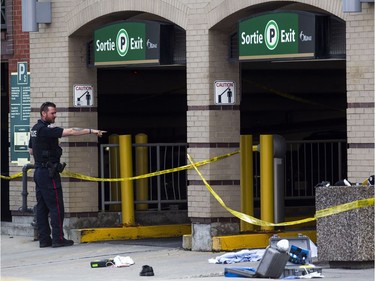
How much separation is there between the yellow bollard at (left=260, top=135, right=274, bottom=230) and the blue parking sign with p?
4.19 m

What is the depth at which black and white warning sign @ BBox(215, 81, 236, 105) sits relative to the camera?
55.9ft

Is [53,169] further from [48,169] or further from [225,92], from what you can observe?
[225,92]

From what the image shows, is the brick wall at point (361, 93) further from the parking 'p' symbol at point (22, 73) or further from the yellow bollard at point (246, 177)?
the parking 'p' symbol at point (22, 73)

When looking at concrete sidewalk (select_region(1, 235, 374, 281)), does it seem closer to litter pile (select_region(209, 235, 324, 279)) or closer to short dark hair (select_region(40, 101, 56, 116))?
litter pile (select_region(209, 235, 324, 279))

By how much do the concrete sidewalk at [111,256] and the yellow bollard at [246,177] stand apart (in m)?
1.03

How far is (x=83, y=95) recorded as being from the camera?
18.8 meters

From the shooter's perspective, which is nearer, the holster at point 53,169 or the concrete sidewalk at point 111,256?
the concrete sidewalk at point 111,256

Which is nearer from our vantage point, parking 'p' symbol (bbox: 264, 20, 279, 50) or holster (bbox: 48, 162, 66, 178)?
parking 'p' symbol (bbox: 264, 20, 279, 50)

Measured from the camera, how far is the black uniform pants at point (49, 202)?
57.9ft

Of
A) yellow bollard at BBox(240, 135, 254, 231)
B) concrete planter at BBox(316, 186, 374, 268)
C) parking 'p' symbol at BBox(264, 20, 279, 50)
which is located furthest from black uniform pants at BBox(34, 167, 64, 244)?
concrete planter at BBox(316, 186, 374, 268)

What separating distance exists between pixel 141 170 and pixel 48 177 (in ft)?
7.28

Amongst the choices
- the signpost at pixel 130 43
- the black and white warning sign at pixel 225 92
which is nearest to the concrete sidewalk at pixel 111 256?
the black and white warning sign at pixel 225 92

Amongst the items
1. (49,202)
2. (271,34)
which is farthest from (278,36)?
(49,202)

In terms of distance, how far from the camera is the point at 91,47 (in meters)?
18.9
